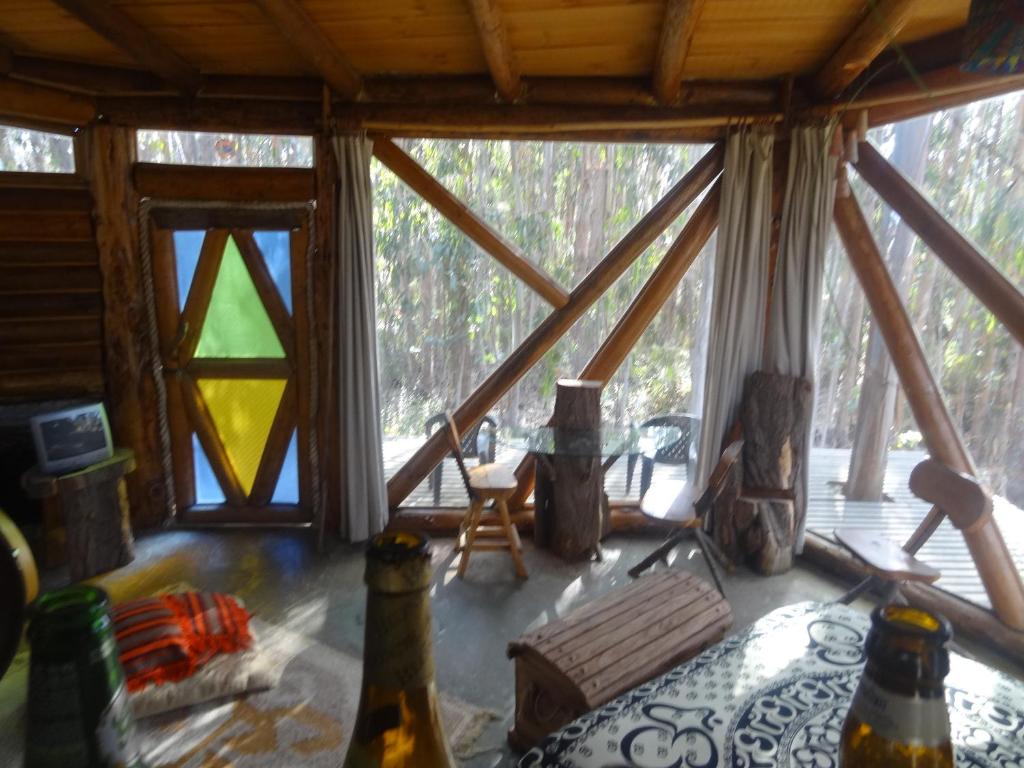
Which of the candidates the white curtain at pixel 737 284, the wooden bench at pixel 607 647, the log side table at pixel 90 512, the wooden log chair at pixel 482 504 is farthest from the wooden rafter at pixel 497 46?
the log side table at pixel 90 512

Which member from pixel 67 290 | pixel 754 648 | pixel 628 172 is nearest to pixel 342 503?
pixel 67 290

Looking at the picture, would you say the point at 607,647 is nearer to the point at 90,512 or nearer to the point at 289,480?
the point at 289,480

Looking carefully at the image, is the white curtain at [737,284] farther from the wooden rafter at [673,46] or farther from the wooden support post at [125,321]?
the wooden support post at [125,321]

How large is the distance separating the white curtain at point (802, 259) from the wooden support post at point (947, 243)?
23 cm

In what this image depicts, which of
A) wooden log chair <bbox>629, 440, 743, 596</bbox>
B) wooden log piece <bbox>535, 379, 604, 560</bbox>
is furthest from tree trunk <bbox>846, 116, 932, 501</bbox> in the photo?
wooden log piece <bbox>535, 379, 604, 560</bbox>

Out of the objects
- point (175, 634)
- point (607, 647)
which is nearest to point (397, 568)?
point (607, 647)

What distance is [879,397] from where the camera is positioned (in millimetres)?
5305

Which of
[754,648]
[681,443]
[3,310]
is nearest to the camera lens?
[754,648]

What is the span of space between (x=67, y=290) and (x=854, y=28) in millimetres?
4545

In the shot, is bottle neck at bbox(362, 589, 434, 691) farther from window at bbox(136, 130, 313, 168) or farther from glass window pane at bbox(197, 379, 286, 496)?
window at bbox(136, 130, 313, 168)

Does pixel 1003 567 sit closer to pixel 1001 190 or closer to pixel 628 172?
pixel 1001 190

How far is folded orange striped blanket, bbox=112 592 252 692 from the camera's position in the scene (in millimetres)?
2533

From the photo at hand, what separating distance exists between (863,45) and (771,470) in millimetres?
2235

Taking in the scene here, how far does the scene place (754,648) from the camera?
123cm
